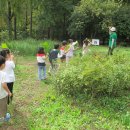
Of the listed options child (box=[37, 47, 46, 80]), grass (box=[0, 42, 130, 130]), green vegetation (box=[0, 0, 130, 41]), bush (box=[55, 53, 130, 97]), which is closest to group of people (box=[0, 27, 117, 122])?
child (box=[37, 47, 46, 80])

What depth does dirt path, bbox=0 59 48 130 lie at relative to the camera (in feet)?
24.1

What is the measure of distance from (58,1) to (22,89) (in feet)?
68.5

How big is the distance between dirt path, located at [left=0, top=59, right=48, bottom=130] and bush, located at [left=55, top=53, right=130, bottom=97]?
926 mm

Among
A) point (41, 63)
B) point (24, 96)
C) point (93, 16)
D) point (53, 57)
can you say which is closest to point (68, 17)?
point (93, 16)

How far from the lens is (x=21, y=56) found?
1845 centimetres

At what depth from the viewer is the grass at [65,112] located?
7016 mm

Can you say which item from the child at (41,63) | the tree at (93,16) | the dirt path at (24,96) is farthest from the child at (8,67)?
the tree at (93,16)

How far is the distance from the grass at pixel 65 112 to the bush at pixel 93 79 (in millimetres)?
218

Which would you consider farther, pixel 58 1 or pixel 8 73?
pixel 58 1

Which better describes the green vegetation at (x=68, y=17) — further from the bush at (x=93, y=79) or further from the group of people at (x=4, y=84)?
the group of people at (x=4, y=84)

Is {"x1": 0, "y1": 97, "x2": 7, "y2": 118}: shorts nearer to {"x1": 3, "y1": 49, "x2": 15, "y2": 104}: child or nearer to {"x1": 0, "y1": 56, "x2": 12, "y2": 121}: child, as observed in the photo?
{"x1": 0, "y1": 56, "x2": 12, "y2": 121}: child

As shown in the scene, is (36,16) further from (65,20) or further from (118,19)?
(118,19)

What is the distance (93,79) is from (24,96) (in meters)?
2.49

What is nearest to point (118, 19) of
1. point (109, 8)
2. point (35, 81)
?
point (109, 8)
